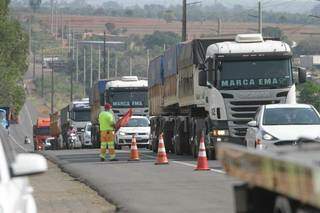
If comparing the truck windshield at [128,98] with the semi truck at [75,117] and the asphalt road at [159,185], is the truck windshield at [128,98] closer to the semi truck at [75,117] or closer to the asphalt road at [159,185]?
the semi truck at [75,117]

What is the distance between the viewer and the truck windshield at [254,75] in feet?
101

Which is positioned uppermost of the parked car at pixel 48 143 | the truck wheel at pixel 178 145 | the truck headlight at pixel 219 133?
the truck headlight at pixel 219 133

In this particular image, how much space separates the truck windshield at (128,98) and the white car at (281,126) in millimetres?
24462

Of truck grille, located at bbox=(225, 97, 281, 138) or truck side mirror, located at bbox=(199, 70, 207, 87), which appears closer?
truck side mirror, located at bbox=(199, 70, 207, 87)

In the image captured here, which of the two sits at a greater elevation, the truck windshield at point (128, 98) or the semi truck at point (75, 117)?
the truck windshield at point (128, 98)

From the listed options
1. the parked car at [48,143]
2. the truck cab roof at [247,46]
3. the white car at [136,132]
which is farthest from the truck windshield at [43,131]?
the truck cab roof at [247,46]

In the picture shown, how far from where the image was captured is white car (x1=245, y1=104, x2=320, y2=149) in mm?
24531

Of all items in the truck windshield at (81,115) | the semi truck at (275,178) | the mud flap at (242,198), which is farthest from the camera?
the truck windshield at (81,115)

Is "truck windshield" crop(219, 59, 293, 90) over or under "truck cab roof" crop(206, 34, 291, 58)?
under

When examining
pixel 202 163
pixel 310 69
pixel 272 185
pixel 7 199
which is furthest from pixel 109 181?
pixel 310 69

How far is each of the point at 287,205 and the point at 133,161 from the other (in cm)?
2492

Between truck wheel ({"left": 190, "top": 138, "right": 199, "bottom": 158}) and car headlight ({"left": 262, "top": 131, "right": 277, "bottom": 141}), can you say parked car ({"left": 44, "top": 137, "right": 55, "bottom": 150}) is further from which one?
car headlight ({"left": 262, "top": 131, "right": 277, "bottom": 141})

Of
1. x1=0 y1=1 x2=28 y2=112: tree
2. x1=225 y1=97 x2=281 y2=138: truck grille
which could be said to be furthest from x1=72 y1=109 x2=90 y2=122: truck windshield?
x1=225 y1=97 x2=281 y2=138: truck grille

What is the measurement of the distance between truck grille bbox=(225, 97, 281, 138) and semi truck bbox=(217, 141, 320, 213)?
73.9 ft
